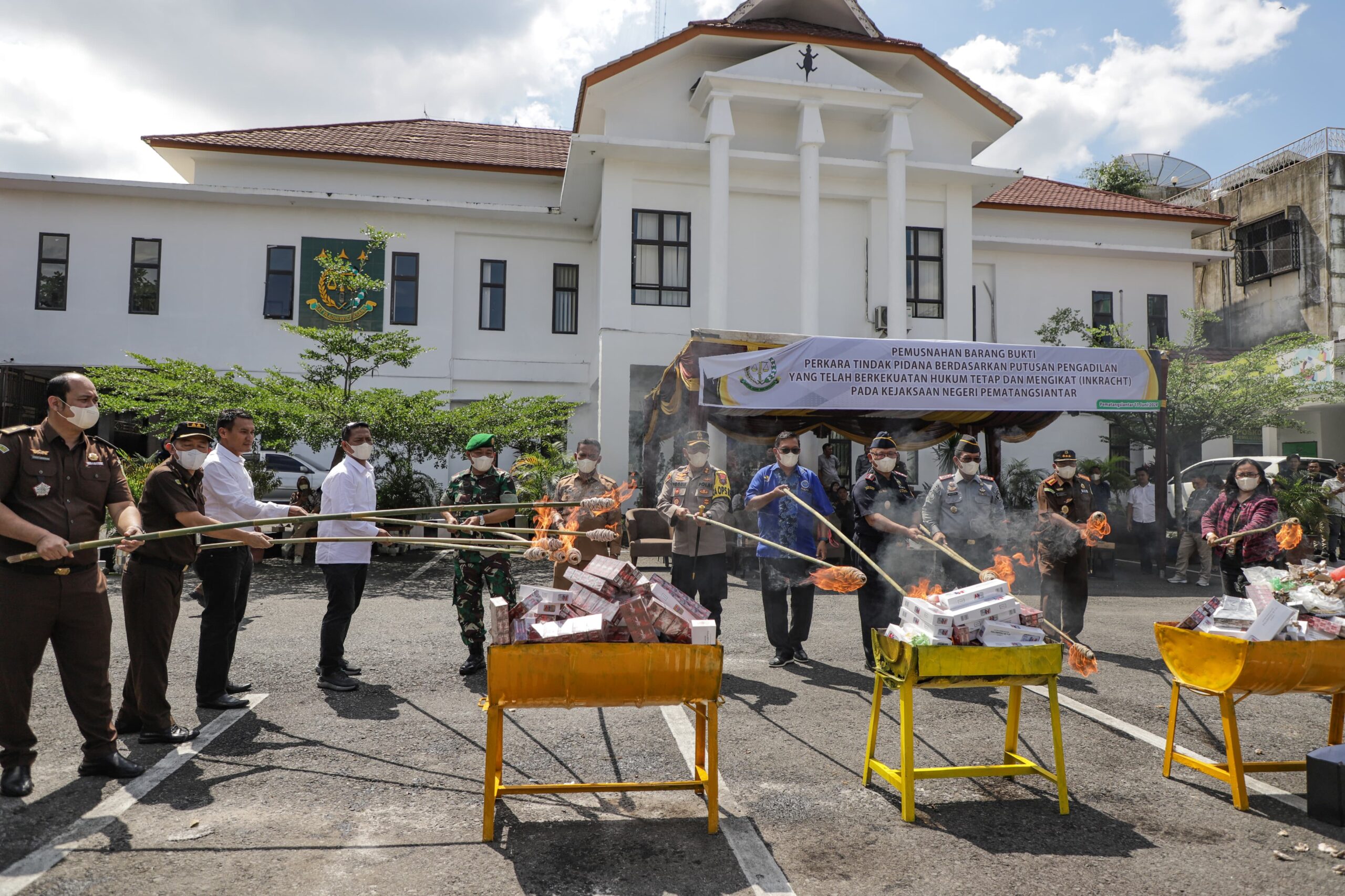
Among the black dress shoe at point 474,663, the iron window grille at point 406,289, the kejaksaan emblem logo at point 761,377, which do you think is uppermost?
the iron window grille at point 406,289

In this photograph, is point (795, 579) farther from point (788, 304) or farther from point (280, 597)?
point (788, 304)

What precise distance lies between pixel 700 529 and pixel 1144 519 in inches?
404

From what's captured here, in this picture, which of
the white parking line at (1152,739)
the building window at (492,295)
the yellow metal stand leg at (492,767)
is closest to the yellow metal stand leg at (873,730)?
the white parking line at (1152,739)

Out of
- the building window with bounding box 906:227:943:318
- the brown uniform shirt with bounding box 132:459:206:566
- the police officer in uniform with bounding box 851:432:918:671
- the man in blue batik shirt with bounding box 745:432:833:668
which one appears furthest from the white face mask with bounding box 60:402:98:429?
the building window with bounding box 906:227:943:318

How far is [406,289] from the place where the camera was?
19328mm

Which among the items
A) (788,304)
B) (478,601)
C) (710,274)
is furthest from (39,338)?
(478,601)

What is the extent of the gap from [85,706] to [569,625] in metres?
2.61

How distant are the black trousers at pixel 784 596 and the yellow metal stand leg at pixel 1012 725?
8.15 ft

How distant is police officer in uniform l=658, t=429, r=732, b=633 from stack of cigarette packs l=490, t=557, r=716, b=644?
2856 millimetres

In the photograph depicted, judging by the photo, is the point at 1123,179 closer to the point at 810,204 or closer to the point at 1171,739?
the point at 810,204

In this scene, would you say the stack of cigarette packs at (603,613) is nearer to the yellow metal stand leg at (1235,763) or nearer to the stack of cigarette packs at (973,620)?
the stack of cigarette packs at (973,620)

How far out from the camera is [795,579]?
7055mm

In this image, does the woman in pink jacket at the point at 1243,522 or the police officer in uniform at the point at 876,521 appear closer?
the police officer in uniform at the point at 876,521

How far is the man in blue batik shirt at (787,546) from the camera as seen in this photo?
7.03 meters
